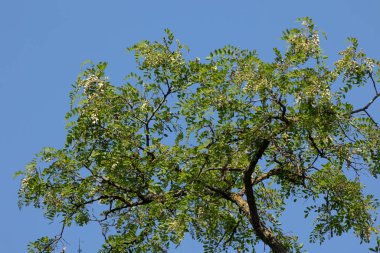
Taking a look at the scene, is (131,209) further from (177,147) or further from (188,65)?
(188,65)

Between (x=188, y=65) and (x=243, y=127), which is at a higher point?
(x=188, y=65)

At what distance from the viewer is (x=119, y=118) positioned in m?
19.6

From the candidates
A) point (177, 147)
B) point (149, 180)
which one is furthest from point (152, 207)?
point (177, 147)

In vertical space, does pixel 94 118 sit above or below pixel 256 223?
above

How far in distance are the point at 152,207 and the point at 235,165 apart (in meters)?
2.64

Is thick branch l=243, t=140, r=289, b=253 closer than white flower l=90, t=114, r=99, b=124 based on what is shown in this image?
Yes

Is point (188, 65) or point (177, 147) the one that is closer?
point (177, 147)

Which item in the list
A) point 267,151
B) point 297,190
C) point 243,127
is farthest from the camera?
point 297,190

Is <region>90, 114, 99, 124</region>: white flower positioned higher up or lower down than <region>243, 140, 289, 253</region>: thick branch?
higher up

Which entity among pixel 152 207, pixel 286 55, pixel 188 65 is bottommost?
pixel 152 207

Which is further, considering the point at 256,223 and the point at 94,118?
the point at 256,223

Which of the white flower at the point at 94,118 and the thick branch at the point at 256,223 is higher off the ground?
the white flower at the point at 94,118

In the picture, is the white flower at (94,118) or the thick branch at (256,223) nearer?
the thick branch at (256,223)

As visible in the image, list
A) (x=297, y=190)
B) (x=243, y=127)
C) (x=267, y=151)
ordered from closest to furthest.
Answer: (x=243, y=127)
(x=267, y=151)
(x=297, y=190)
